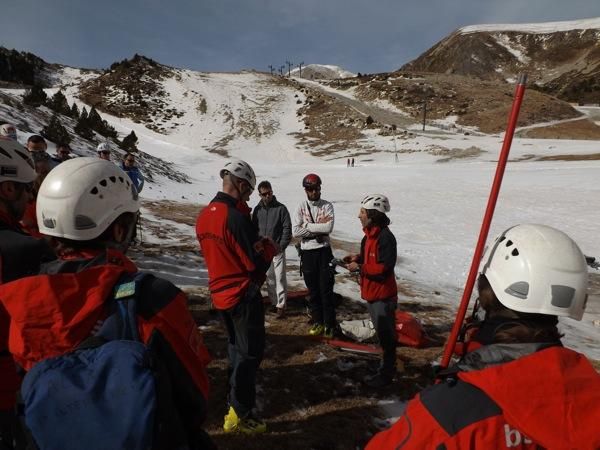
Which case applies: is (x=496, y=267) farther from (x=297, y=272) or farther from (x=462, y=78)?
(x=462, y=78)

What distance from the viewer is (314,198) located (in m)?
6.36

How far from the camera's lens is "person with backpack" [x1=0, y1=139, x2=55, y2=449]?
1.98 meters

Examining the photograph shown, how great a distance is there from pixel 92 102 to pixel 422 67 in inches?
5482

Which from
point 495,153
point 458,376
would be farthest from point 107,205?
point 495,153

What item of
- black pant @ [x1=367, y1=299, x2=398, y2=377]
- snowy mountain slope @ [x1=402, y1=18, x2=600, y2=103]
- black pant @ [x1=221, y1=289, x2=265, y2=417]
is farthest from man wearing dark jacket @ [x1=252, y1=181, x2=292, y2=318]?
snowy mountain slope @ [x1=402, y1=18, x2=600, y2=103]

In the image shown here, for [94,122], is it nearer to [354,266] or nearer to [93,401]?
[354,266]

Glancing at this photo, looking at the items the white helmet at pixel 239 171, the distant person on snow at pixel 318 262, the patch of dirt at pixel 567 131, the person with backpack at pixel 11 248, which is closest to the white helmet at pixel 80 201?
the person with backpack at pixel 11 248

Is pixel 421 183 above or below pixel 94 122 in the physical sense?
below

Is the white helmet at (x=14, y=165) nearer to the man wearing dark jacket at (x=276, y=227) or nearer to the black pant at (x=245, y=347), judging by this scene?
the black pant at (x=245, y=347)

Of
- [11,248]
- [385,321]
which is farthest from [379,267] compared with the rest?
[11,248]

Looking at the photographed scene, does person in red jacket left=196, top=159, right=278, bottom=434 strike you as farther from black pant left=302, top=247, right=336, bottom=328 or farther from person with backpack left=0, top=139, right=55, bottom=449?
black pant left=302, top=247, right=336, bottom=328

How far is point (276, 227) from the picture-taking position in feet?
21.2

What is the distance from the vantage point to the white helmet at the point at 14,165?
92.6 inches

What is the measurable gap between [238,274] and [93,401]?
2.22m
